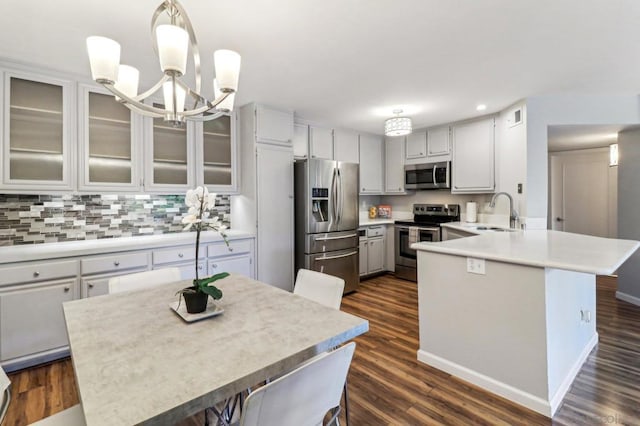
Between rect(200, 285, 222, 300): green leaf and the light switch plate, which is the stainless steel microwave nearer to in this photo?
the light switch plate

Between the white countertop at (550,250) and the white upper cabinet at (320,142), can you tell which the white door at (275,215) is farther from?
the white countertop at (550,250)

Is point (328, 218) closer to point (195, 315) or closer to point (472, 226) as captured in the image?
point (472, 226)

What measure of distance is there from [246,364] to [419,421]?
133 centimetres

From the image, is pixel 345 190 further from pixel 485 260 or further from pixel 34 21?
pixel 34 21

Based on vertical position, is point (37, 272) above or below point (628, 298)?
above

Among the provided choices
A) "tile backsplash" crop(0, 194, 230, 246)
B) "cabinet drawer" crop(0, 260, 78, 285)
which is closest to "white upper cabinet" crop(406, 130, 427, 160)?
"tile backsplash" crop(0, 194, 230, 246)

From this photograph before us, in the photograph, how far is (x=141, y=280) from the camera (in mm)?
1946

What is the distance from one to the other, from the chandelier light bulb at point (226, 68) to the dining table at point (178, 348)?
1.04 meters

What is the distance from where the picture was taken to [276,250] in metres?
3.70

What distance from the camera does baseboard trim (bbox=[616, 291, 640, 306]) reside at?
3.55m

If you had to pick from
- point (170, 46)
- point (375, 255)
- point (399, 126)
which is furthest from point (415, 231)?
point (170, 46)

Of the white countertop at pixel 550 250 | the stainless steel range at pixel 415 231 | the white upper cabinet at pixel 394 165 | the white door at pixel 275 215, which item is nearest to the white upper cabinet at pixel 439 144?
the white upper cabinet at pixel 394 165

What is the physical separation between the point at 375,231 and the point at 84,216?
3704 millimetres

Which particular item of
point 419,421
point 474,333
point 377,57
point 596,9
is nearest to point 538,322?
point 474,333
